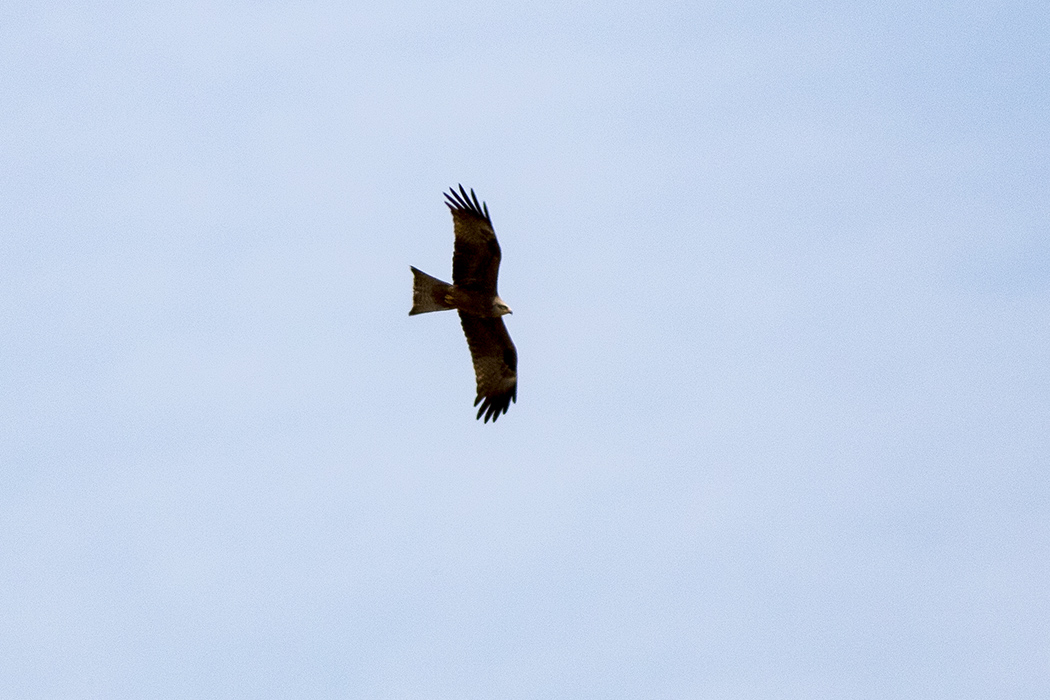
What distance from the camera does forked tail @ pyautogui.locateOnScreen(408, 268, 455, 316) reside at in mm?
25266

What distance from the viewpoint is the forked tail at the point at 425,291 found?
25266mm

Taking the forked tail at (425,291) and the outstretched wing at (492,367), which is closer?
the forked tail at (425,291)

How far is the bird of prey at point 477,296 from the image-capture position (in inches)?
991

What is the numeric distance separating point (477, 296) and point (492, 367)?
158 cm

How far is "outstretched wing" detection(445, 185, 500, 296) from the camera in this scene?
25109 mm

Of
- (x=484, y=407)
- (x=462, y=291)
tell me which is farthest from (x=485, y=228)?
(x=484, y=407)

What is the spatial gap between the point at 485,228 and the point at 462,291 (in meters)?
0.96

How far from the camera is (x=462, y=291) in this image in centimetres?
2555

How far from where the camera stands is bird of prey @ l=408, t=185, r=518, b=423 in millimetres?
25172

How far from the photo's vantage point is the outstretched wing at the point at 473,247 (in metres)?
25.1

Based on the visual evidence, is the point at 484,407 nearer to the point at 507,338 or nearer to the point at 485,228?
the point at 507,338

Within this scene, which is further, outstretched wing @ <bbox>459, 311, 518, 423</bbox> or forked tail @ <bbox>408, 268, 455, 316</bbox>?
outstretched wing @ <bbox>459, 311, 518, 423</bbox>

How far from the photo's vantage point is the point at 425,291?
997 inches

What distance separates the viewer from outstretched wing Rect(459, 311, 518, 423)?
26.6 metres
